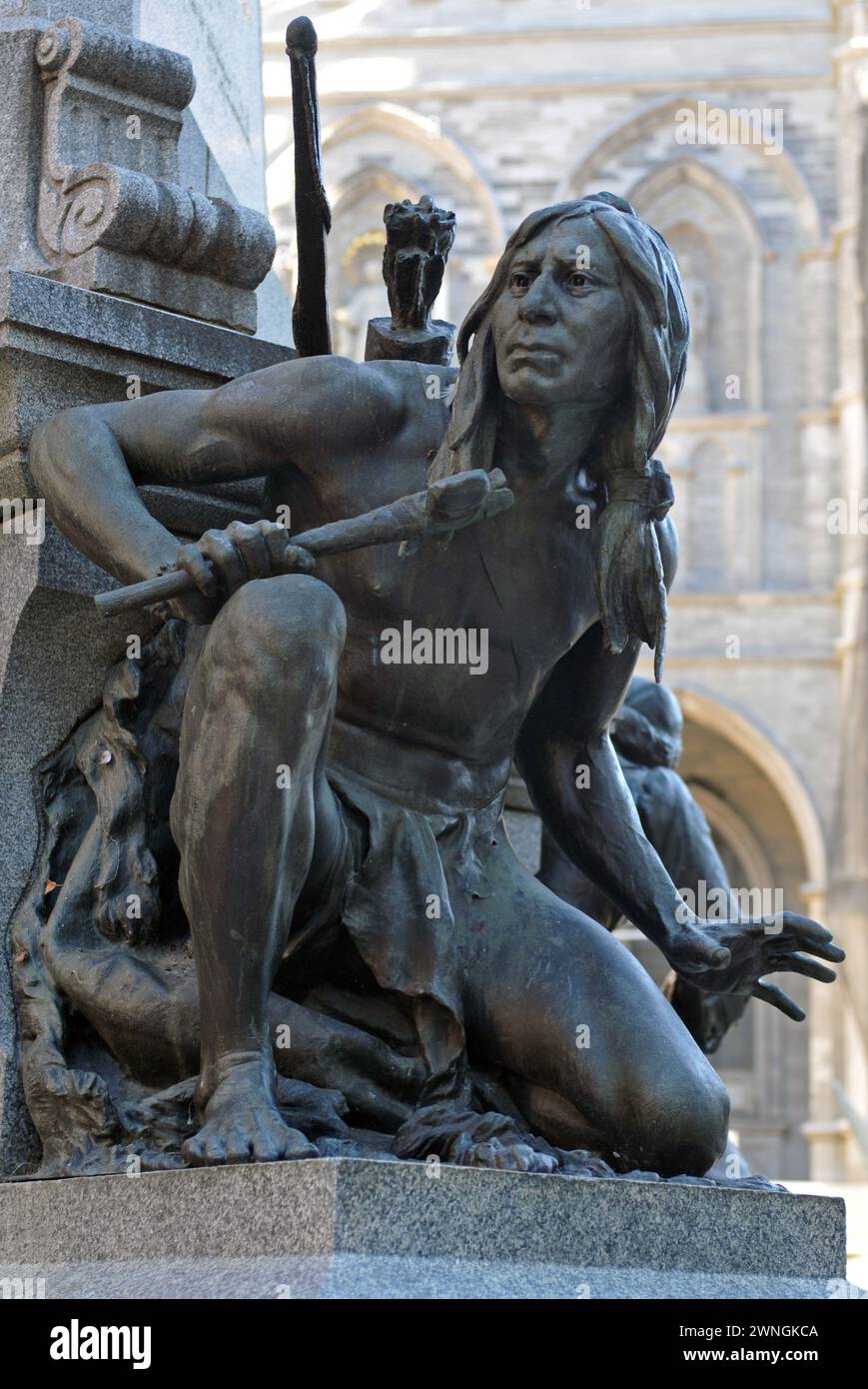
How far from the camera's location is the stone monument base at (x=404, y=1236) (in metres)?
2.63

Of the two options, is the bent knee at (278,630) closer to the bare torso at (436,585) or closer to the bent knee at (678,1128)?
the bare torso at (436,585)

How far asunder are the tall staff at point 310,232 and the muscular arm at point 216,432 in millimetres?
469

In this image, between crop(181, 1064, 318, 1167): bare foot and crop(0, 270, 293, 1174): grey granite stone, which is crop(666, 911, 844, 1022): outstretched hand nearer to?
crop(181, 1064, 318, 1167): bare foot

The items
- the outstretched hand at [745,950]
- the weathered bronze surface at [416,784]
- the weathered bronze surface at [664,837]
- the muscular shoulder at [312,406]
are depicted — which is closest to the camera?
the weathered bronze surface at [416,784]

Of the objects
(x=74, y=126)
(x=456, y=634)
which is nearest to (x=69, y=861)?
(x=456, y=634)

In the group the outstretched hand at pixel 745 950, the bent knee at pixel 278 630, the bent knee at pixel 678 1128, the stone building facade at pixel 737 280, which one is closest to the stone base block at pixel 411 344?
the bent knee at pixel 278 630

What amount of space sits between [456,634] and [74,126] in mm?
1149

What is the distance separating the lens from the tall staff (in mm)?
3748

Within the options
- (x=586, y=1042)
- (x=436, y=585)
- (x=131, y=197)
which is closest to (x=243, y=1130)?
(x=586, y=1042)

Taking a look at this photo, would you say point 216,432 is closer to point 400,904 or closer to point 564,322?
point 564,322

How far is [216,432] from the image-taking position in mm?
3305

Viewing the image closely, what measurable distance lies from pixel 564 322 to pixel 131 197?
0.86 m

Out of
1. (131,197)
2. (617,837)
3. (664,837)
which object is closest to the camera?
(617,837)

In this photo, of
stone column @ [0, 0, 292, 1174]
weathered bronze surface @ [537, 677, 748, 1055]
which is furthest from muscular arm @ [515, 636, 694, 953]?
weathered bronze surface @ [537, 677, 748, 1055]
